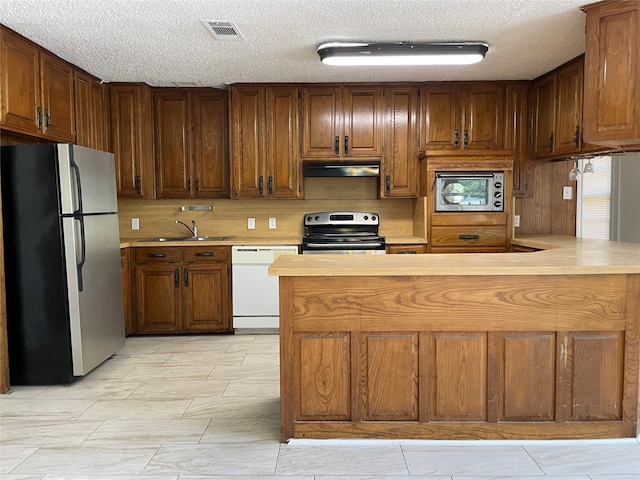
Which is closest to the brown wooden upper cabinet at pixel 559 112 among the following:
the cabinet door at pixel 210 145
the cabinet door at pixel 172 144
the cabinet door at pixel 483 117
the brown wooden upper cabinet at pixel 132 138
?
the cabinet door at pixel 483 117

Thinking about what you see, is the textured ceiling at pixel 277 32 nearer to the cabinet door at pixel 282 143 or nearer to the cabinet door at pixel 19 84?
the cabinet door at pixel 19 84

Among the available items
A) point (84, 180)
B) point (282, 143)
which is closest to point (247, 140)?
point (282, 143)

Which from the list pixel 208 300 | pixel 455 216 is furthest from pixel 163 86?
pixel 455 216

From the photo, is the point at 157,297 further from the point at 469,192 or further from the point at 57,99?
the point at 469,192

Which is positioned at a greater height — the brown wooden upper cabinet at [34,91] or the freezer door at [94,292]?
the brown wooden upper cabinet at [34,91]

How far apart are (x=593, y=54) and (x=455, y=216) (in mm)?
1877

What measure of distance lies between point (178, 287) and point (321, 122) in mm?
2101

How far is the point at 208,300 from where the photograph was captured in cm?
484

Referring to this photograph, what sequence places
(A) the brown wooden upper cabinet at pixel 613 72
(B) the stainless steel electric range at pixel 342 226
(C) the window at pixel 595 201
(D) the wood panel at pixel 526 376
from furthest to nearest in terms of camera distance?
1. (B) the stainless steel electric range at pixel 342 226
2. (C) the window at pixel 595 201
3. (A) the brown wooden upper cabinet at pixel 613 72
4. (D) the wood panel at pixel 526 376

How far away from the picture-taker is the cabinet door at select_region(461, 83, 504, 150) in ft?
15.9

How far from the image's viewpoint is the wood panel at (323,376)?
2.60 metres

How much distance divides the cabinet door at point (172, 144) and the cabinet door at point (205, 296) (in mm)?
836

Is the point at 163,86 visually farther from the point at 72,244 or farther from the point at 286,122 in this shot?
the point at 72,244

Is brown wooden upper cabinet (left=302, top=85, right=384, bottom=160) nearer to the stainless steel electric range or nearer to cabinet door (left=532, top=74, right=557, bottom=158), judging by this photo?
the stainless steel electric range
